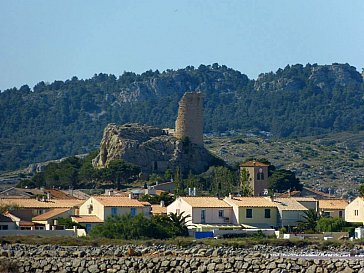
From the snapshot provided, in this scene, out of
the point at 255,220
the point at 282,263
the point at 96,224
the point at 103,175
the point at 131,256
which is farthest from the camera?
the point at 103,175

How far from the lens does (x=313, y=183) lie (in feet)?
359

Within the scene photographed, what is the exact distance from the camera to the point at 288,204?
57.8 meters

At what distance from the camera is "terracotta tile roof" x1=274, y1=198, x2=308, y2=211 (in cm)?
5681

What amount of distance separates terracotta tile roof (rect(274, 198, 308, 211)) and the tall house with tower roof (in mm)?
16352

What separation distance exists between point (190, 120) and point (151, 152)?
24.4 ft

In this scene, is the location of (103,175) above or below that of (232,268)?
above

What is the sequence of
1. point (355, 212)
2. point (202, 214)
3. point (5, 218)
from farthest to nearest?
point (355, 212), point (202, 214), point (5, 218)

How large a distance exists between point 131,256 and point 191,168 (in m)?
66.5

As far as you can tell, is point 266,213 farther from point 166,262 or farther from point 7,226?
point 166,262

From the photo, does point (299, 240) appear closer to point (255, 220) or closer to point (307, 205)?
point (255, 220)

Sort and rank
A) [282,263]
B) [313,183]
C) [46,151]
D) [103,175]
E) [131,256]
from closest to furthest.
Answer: [282,263], [131,256], [103,175], [313,183], [46,151]

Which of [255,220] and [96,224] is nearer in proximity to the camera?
[96,224]

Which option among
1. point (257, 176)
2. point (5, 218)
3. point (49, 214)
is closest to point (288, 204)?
point (49, 214)

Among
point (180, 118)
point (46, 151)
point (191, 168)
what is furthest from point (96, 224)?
point (46, 151)
